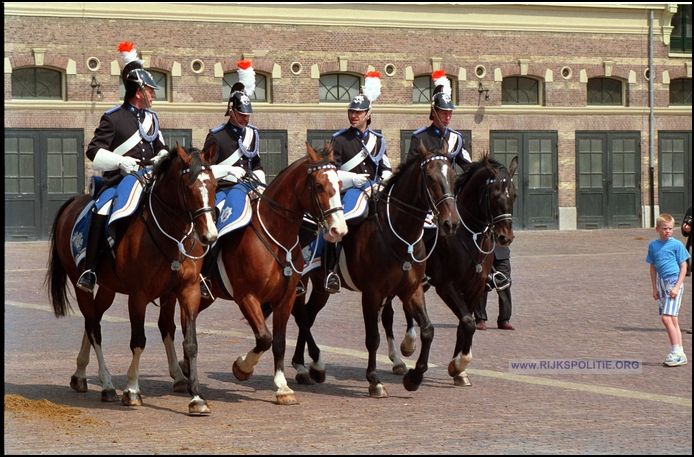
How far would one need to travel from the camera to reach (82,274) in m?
9.31

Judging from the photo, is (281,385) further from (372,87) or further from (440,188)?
(372,87)

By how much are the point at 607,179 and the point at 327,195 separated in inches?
1115

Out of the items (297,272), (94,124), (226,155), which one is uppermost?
(94,124)

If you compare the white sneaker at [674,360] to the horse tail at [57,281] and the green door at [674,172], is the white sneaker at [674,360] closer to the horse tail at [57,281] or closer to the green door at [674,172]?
the horse tail at [57,281]

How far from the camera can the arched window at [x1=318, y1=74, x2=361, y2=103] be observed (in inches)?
1314

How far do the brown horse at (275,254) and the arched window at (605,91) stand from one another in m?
28.1

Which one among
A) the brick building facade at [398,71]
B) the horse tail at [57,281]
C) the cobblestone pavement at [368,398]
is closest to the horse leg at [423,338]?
the cobblestone pavement at [368,398]

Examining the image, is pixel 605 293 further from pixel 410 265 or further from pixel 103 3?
pixel 103 3

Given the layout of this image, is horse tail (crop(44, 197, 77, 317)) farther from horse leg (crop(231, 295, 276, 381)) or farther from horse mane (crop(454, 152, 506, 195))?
horse mane (crop(454, 152, 506, 195))

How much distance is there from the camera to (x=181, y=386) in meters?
9.79

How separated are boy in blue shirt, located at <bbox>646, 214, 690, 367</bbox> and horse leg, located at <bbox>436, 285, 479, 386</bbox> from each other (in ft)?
7.28

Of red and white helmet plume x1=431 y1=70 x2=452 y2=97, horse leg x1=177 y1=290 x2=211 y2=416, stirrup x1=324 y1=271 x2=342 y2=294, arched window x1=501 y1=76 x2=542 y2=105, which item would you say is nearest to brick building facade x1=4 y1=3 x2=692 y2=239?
arched window x1=501 y1=76 x2=542 y2=105

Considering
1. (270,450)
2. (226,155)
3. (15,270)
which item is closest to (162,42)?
(15,270)

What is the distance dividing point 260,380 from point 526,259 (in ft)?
50.2
